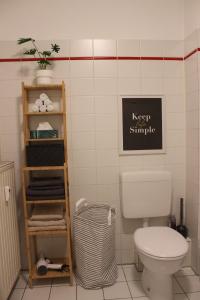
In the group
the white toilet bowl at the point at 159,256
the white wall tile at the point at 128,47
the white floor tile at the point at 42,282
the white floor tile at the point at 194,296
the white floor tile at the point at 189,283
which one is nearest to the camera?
the white toilet bowl at the point at 159,256

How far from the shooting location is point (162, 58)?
7.11 feet

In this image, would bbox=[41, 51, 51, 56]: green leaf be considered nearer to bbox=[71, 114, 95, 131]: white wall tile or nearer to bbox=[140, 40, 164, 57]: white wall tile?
bbox=[71, 114, 95, 131]: white wall tile

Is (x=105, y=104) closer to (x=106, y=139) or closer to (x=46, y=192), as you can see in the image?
(x=106, y=139)

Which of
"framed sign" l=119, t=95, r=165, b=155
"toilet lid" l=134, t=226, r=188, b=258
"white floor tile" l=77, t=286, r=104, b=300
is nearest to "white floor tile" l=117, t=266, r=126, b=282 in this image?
"white floor tile" l=77, t=286, r=104, b=300

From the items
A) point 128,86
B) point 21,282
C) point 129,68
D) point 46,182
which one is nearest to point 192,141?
point 128,86

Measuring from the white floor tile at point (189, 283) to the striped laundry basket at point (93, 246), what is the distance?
55 centimetres

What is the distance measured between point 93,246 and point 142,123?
111 cm

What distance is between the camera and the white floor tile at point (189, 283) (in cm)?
191

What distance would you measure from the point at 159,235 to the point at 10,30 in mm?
2046

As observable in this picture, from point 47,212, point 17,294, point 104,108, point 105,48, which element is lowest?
point 17,294

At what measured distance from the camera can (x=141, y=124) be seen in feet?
7.16

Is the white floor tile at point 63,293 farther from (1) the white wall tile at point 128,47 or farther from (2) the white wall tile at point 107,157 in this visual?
(1) the white wall tile at point 128,47

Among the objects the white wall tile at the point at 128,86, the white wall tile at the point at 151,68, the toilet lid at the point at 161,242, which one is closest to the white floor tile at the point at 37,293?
the toilet lid at the point at 161,242

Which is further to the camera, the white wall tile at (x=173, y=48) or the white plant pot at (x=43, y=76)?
the white wall tile at (x=173, y=48)
